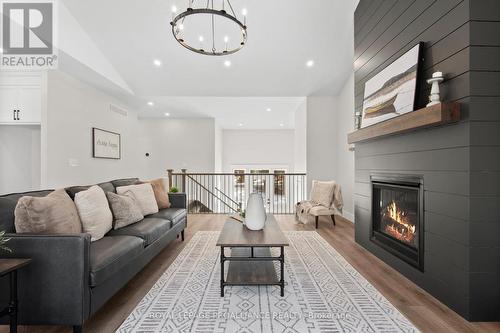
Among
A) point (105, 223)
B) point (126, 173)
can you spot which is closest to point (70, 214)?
point (105, 223)

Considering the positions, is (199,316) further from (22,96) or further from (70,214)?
(22,96)

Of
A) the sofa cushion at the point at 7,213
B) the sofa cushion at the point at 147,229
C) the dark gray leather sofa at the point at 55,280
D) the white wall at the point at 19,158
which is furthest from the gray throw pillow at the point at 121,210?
the white wall at the point at 19,158

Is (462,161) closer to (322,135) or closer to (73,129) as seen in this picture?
(322,135)

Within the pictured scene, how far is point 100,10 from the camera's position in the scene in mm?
4039

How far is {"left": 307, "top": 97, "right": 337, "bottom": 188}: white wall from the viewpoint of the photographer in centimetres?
594

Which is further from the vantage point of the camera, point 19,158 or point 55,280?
point 19,158

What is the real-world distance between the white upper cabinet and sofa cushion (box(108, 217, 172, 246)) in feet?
9.81

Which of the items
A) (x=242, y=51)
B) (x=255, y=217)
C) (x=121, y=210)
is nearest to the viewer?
(x=255, y=217)

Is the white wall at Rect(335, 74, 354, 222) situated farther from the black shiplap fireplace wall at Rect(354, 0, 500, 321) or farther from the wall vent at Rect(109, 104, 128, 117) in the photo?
the wall vent at Rect(109, 104, 128, 117)

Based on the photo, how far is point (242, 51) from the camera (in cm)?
473

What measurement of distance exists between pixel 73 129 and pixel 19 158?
0.98 meters

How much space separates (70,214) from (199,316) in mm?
1323

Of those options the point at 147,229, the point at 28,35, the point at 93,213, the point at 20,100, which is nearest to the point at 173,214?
the point at 147,229

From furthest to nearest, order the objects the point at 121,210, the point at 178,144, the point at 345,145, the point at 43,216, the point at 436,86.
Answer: the point at 178,144
the point at 345,145
the point at 121,210
the point at 436,86
the point at 43,216
